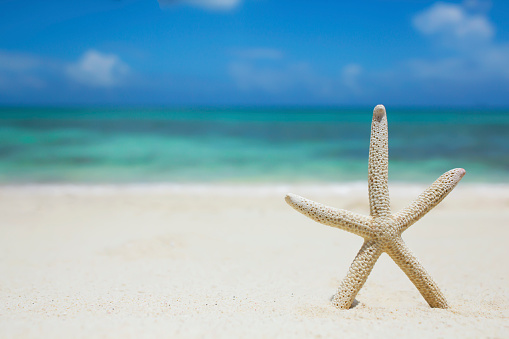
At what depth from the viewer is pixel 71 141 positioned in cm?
2152

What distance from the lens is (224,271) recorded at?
15.1ft

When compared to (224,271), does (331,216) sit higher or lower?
higher

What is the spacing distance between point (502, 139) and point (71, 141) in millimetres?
23474

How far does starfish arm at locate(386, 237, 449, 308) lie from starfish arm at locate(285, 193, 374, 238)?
251mm

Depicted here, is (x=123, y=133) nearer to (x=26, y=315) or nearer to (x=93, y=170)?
(x=93, y=170)

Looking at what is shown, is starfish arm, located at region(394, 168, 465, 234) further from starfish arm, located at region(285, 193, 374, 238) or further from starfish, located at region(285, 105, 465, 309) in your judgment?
starfish arm, located at region(285, 193, 374, 238)

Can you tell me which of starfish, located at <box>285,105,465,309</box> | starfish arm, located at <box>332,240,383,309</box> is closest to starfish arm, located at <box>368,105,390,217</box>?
starfish, located at <box>285,105,465,309</box>

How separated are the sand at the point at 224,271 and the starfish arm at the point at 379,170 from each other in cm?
84

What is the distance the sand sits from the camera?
281cm

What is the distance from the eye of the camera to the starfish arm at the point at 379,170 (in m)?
3.30

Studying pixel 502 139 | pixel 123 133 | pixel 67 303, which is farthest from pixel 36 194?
pixel 502 139

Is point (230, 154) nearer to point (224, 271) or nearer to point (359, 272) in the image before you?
point (224, 271)

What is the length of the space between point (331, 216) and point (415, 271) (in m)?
0.86

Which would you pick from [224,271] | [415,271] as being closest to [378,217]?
[415,271]
